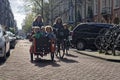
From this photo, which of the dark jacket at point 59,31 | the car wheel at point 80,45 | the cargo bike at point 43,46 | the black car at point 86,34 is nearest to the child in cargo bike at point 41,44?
the cargo bike at point 43,46

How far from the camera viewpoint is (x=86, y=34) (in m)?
26.0

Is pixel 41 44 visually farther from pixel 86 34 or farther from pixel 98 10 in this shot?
pixel 98 10

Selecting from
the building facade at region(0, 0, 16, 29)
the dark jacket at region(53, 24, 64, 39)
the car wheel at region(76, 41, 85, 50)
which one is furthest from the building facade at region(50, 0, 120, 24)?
the building facade at region(0, 0, 16, 29)

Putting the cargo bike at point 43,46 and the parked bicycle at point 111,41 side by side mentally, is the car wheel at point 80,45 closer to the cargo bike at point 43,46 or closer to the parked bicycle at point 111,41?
the parked bicycle at point 111,41

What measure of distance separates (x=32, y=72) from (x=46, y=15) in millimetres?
67998

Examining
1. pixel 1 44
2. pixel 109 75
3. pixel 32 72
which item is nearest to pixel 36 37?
pixel 1 44

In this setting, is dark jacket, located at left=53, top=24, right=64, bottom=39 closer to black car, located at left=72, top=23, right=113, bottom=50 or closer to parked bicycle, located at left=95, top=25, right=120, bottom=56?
parked bicycle, located at left=95, top=25, right=120, bottom=56

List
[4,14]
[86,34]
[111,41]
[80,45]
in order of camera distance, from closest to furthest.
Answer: [111,41]
[86,34]
[80,45]
[4,14]

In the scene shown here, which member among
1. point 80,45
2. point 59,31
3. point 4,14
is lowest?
point 80,45

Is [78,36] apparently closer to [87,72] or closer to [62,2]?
[87,72]

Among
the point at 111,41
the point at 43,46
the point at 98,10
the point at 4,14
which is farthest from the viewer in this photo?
the point at 4,14

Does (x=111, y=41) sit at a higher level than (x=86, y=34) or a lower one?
lower

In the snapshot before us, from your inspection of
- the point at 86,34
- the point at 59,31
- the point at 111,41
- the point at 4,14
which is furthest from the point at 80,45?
the point at 4,14

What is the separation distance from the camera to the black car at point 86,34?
25.8 meters
